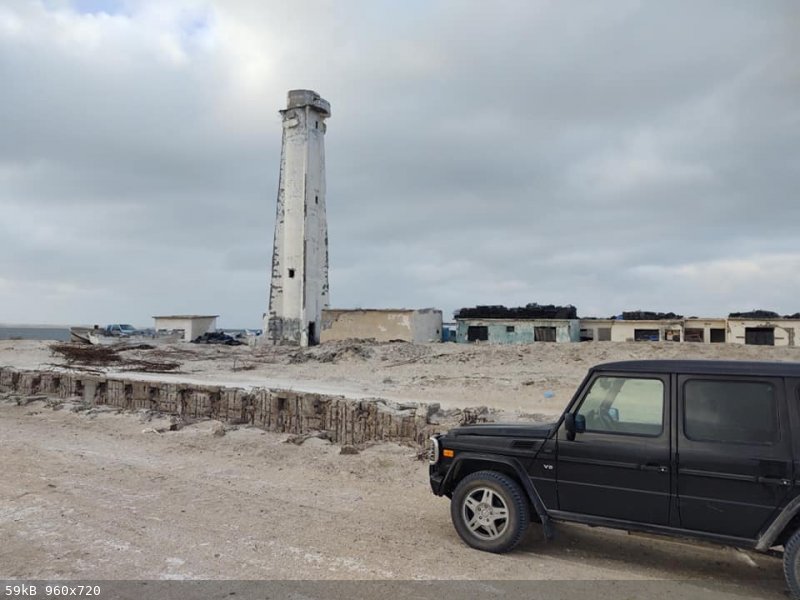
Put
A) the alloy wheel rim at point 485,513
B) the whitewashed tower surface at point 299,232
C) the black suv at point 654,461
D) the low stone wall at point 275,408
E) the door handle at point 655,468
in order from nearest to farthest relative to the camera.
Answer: the black suv at point 654,461 < the door handle at point 655,468 < the alloy wheel rim at point 485,513 < the low stone wall at point 275,408 < the whitewashed tower surface at point 299,232

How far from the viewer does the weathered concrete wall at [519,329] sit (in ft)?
141

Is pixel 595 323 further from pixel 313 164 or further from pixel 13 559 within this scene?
pixel 13 559

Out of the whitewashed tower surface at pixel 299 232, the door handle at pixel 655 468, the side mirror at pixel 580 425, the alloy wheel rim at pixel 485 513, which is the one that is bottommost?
the alloy wheel rim at pixel 485 513

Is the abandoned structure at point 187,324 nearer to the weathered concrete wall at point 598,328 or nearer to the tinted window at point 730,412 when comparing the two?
the weathered concrete wall at point 598,328

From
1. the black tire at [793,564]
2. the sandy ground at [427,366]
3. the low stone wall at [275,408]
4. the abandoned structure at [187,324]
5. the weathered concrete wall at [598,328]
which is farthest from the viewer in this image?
the abandoned structure at [187,324]

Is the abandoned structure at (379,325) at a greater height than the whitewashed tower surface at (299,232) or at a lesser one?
A: lesser

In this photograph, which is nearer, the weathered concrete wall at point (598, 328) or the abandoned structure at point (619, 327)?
the abandoned structure at point (619, 327)

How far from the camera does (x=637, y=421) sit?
5406mm

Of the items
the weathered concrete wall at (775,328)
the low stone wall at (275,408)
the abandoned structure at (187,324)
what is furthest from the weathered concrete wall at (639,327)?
the abandoned structure at (187,324)

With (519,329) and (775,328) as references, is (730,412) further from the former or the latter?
(775,328)

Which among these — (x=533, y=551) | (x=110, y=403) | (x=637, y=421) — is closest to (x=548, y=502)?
(x=533, y=551)

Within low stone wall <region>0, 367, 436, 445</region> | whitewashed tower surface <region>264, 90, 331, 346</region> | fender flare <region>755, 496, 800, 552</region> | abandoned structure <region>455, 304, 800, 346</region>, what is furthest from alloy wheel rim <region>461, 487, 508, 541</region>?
whitewashed tower surface <region>264, 90, 331, 346</region>

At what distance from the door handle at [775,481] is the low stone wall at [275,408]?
21.7 ft

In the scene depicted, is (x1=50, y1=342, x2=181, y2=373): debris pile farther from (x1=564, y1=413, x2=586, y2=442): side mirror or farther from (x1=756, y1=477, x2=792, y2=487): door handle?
(x1=756, y1=477, x2=792, y2=487): door handle
